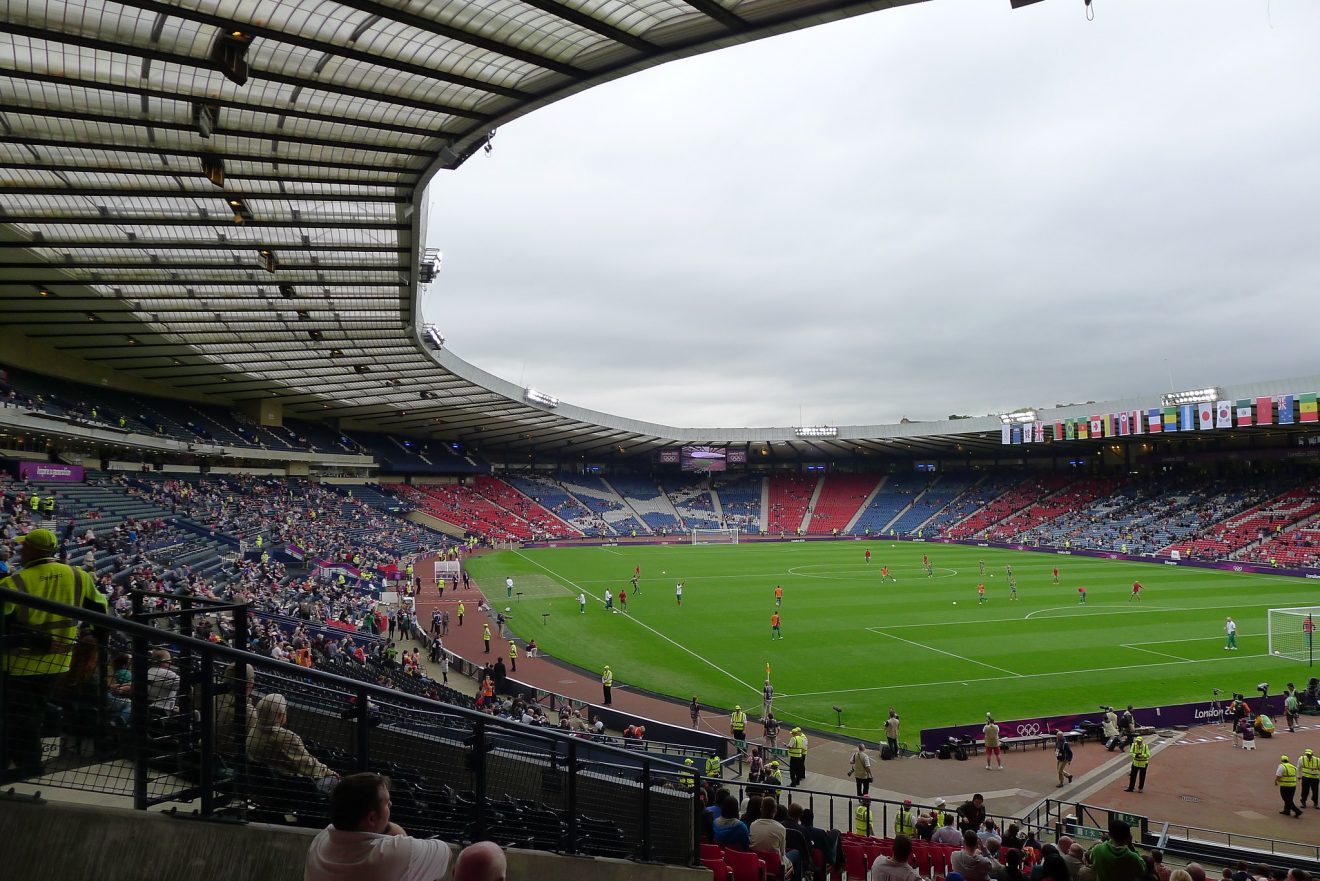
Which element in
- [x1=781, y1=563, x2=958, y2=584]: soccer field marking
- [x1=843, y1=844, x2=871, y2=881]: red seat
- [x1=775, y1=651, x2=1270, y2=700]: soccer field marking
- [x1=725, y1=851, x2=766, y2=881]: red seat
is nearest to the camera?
[x1=725, y1=851, x2=766, y2=881]: red seat

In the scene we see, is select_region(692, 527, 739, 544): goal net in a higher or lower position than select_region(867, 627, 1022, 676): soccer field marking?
higher

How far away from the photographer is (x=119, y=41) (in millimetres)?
15500

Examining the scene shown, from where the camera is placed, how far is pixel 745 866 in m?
7.74

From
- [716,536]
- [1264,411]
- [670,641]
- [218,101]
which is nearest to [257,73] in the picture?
[218,101]

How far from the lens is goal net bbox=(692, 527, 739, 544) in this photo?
81025mm

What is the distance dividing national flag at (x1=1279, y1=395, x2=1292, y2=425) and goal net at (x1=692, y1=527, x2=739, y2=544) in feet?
149

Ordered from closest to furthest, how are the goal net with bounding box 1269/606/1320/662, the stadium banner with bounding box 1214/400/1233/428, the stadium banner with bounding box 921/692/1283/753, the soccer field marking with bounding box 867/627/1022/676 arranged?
1. the stadium banner with bounding box 921/692/1283/753
2. the soccer field marking with bounding box 867/627/1022/676
3. the goal net with bounding box 1269/606/1320/662
4. the stadium banner with bounding box 1214/400/1233/428

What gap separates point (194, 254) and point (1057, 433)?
226 feet

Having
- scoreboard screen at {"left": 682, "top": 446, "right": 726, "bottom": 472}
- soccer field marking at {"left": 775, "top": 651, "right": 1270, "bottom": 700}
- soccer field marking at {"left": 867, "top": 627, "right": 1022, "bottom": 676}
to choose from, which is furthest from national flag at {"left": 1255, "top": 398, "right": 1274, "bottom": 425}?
scoreboard screen at {"left": 682, "top": 446, "right": 726, "bottom": 472}

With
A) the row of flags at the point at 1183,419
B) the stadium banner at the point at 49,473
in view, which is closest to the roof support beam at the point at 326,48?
the stadium banner at the point at 49,473

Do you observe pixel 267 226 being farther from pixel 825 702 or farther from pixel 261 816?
pixel 261 816

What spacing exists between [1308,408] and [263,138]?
64773 mm

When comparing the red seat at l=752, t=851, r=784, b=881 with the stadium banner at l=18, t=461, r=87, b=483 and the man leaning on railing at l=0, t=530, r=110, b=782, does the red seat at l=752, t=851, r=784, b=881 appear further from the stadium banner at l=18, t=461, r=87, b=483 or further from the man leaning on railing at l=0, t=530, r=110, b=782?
the stadium banner at l=18, t=461, r=87, b=483

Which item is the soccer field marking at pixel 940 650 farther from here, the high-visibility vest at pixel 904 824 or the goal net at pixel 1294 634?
the high-visibility vest at pixel 904 824
